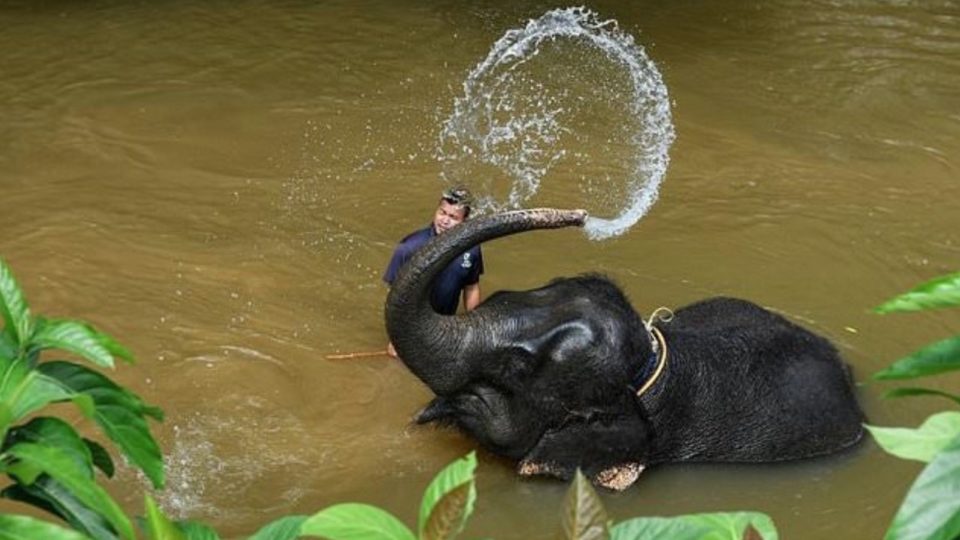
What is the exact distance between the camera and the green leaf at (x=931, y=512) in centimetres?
136

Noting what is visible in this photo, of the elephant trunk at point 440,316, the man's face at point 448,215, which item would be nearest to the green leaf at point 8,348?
the elephant trunk at point 440,316

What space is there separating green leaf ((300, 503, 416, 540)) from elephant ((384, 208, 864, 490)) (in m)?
2.90

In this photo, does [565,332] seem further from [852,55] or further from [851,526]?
[852,55]

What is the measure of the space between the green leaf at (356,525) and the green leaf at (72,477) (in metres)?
0.31

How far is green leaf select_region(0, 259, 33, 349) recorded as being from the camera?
196cm

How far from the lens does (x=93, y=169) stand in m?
7.25

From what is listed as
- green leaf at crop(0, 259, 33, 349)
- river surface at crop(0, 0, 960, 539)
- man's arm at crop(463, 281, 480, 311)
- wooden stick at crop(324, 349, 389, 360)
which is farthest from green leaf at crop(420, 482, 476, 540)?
wooden stick at crop(324, 349, 389, 360)

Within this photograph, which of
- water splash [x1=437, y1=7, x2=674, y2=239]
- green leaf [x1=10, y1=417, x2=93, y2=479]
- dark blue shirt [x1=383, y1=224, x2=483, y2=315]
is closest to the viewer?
green leaf [x1=10, y1=417, x2=93, y2=479]

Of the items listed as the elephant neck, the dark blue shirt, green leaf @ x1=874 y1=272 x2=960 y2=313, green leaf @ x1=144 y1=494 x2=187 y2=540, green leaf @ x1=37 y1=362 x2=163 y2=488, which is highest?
green leaf @ x1=874 y1=272 x2=960 y2=313

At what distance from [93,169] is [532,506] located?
349 cm

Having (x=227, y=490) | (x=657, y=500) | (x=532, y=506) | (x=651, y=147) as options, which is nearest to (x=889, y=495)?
(x=657, y=500)

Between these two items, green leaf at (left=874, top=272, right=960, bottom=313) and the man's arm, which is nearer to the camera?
green leaf at (left=874, top=272, right=960, bottom=313)

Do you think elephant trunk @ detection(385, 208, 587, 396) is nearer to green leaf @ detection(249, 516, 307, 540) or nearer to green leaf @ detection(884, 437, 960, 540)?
green leaf @ detection(249, 516, 307, 540)

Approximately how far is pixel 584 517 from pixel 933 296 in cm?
52
